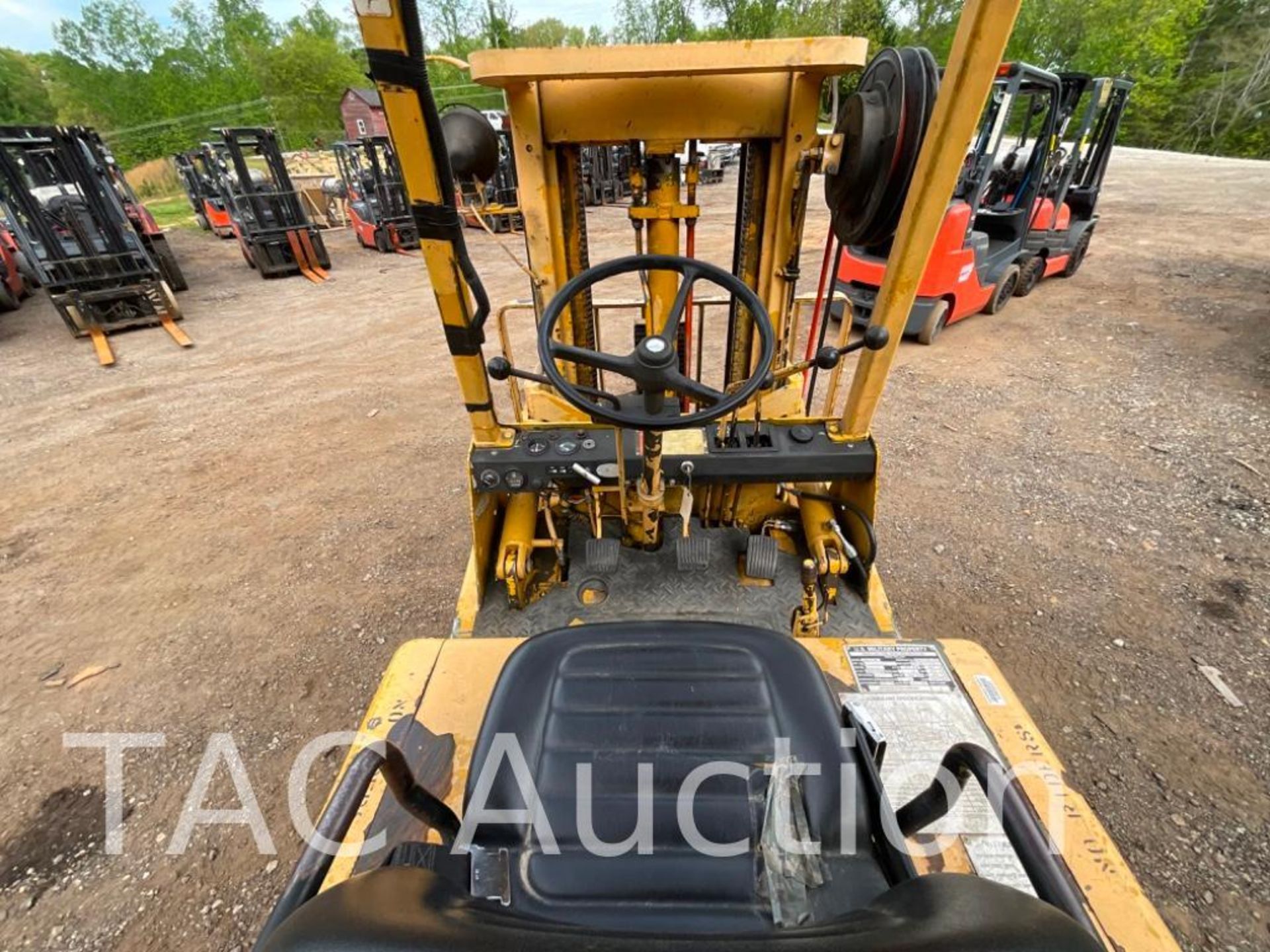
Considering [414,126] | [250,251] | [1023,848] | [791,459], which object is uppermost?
[414,126]

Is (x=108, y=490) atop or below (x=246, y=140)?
below

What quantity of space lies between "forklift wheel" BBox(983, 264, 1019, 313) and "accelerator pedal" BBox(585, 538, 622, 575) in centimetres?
607

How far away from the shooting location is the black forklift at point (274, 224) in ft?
30.9

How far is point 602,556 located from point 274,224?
35.0 ft

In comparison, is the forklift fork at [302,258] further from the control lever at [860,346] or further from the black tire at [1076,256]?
the black tire at [1076,256]

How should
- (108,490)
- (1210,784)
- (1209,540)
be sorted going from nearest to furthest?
(1210,784), (1209,540), (108,490)

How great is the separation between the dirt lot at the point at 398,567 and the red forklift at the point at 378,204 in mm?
5789

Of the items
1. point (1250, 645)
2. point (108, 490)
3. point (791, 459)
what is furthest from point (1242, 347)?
point (108, 490)

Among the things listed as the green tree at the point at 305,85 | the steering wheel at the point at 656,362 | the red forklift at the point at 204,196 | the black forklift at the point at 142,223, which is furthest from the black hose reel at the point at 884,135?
the green tree at the point at 305,85

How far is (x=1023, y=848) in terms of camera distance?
0.94 meters

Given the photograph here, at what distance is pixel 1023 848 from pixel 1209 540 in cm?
340

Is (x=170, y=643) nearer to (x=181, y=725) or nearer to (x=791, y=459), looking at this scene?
(x=181, y=725)

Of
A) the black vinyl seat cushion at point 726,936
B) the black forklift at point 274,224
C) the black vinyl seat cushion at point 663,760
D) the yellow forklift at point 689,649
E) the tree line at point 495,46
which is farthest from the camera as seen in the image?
the tree line at point 495,46

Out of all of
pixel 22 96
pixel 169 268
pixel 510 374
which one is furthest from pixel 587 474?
pixel 22 96
